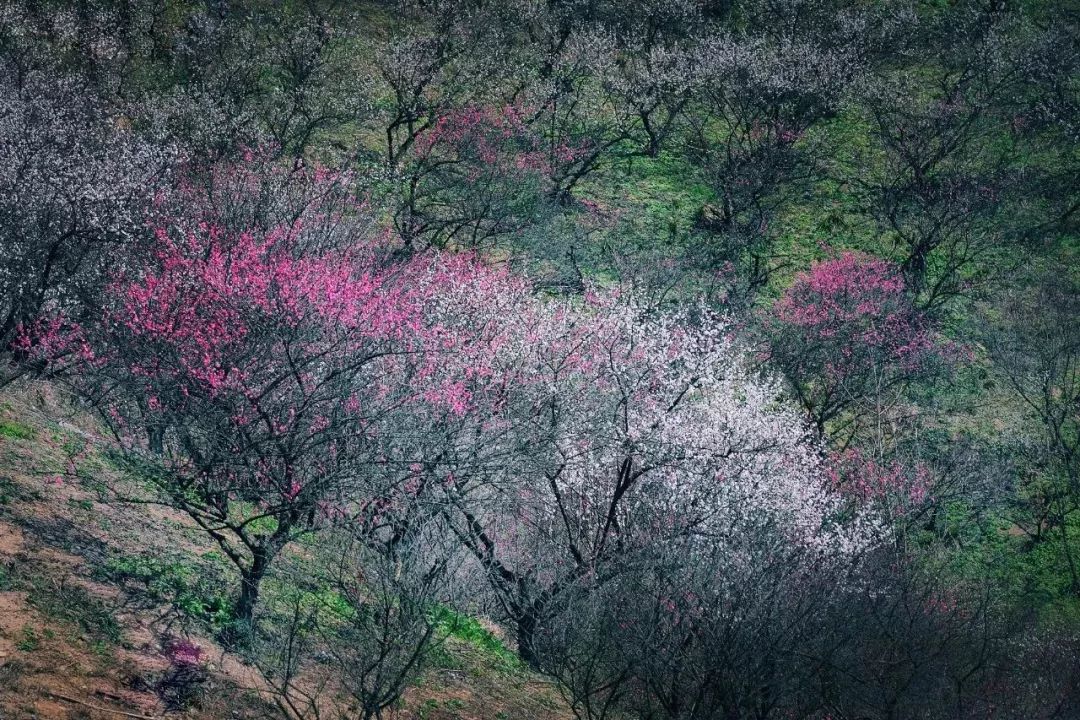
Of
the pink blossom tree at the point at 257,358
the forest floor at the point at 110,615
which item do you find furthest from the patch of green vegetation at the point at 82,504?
the pink blossom tree at the point at 257,358

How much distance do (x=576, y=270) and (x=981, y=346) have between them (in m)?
17.1

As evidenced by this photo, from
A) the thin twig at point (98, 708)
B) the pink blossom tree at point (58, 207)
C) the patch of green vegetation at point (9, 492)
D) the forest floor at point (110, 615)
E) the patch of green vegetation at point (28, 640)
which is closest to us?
the thin twig at point (98, 708)

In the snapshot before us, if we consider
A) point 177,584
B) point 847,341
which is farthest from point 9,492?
point 847,341

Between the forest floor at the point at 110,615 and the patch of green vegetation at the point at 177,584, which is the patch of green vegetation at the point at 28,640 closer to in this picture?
the forest floor at the point at 110,615

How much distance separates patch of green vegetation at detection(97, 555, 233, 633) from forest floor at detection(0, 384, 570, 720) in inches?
1.0

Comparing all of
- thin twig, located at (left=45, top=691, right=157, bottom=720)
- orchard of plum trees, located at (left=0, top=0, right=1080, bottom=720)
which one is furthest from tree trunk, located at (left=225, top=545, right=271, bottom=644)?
thin twig, located at (left=45, top=691, right=157, bottom=720)

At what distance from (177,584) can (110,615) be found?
167cm

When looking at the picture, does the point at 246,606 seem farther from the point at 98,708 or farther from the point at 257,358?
the point at 257,358

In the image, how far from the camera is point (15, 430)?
16750 mm

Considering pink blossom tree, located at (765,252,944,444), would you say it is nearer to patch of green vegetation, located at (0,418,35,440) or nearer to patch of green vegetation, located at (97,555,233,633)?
patch of green vegetation, located at (97,555,233,633)

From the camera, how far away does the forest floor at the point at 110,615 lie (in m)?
11.8

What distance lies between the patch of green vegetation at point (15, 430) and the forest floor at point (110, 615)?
18mm

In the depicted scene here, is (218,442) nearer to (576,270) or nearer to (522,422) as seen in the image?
(522,422)

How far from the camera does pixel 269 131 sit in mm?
37094
